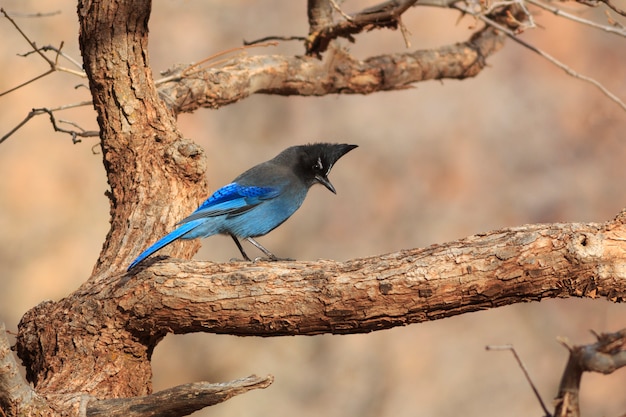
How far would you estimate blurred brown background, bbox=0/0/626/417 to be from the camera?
8.27m

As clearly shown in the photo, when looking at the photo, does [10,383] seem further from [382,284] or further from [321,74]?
[321,74]

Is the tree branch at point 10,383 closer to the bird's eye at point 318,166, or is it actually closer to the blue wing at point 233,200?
the blue wing at point 233,200

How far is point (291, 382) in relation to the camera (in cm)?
828

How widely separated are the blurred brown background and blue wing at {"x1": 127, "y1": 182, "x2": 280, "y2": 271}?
13.9 feet

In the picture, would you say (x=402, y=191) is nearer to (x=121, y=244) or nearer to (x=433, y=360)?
(x=433, y=360)

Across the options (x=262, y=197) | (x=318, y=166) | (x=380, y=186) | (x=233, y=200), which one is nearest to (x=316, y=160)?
(x=318, y=166)

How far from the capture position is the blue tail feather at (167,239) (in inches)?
134

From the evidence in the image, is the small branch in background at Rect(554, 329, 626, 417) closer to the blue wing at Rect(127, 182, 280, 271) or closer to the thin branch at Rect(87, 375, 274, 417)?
the thin branch at Rect(87, 375, 274, 417)

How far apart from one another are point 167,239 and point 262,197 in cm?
74

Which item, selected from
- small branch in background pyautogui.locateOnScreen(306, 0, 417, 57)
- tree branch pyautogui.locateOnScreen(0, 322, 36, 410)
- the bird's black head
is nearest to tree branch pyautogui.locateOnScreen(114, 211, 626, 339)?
tree branch pyautogui.locateOnScreen(0, 322, 36, 410)

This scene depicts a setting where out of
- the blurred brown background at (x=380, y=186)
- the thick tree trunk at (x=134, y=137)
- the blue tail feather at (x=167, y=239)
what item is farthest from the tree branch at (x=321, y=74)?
the blurred brown background at (x=380, y=186)

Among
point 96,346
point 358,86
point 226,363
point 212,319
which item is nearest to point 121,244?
point 96,346

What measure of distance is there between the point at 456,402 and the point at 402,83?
3582 mm

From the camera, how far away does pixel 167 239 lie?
3.54 metres
